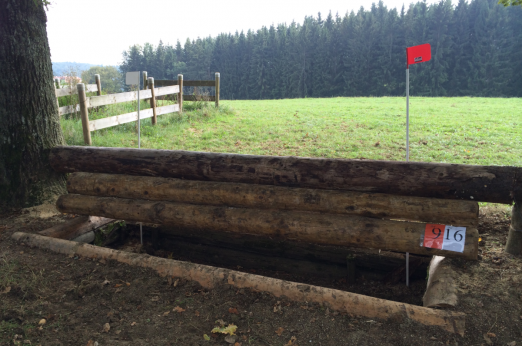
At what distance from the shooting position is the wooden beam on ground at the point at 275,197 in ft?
10.7

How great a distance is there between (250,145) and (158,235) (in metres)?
5.20

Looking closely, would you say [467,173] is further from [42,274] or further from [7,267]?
[7,267]

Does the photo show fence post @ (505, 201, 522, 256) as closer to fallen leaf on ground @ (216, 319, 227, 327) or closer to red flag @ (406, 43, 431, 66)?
red flag @ (406, 43, 431, 66)

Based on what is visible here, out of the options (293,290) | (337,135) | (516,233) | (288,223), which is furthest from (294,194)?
(337,135)

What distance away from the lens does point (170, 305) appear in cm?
290

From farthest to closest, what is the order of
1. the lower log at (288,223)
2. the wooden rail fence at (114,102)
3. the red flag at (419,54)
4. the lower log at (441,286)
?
the wooden rail fence at (114,102), the red flag at (419,54), the lower log at (288,223), the lower log at (441,286)

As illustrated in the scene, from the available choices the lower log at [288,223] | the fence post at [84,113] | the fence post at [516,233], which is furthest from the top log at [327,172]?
the fence post at [84,113]

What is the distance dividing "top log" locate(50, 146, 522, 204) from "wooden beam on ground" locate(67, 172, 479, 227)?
0.07 meters

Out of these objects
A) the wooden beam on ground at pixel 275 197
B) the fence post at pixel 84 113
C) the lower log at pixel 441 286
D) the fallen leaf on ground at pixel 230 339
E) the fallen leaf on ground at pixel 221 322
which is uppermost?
the fence post at pixel 84 113

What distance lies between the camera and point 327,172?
11.7 ft

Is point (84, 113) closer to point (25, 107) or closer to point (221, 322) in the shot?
point (25, 107)

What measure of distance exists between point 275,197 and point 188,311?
1.41 m

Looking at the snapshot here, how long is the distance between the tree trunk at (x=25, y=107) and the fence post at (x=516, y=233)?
5.68m

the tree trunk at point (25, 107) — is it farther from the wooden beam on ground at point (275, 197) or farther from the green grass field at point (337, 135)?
the green grass field at point (337, 135)
